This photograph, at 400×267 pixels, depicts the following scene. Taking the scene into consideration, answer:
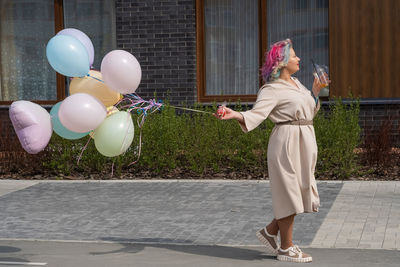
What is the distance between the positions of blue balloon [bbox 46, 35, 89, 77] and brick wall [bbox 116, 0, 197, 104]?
781 cm

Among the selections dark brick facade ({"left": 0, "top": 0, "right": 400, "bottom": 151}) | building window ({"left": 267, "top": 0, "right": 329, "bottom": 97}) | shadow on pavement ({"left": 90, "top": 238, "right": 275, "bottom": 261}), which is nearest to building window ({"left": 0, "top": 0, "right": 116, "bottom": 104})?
dark brick facade ({"left": 0, "top": 0, "right": 400, "bottom": 151})

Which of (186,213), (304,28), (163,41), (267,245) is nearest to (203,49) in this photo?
(163,41)

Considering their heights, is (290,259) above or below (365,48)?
below

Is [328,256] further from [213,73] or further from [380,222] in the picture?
[213,73]

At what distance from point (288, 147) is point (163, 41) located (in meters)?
8.36

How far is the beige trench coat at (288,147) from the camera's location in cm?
664

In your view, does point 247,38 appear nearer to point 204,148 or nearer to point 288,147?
point 204,148

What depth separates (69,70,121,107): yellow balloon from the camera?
695cm

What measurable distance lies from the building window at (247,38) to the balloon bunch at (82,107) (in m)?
7.88

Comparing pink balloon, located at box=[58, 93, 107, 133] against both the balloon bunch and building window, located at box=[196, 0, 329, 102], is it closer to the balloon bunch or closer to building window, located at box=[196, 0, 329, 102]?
the balloon bunch

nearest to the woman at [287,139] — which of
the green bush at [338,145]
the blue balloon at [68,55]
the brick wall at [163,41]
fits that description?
the blue balloon at [68,55]

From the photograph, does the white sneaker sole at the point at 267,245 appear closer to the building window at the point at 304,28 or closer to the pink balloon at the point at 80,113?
the pink balloon at the point at 80,113

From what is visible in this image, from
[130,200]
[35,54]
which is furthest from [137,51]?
[130,200]

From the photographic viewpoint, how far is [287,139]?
6.64 metres
